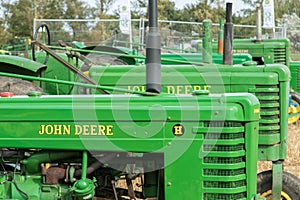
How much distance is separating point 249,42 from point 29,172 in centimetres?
733

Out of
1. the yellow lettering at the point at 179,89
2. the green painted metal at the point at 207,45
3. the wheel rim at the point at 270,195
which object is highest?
the green painted metal at the point at 207,45

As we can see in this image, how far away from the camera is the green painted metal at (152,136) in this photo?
367cm

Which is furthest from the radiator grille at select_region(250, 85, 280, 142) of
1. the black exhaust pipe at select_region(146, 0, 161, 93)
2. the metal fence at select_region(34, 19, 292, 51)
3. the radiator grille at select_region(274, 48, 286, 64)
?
the metal fence at select_region(34, 19, 292, 51)

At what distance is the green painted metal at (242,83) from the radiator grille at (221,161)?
4.87 feet

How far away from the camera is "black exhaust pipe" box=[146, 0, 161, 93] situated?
12.3 feet

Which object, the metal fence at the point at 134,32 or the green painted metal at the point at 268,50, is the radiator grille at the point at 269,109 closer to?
the green painted metal at the point at 268,50

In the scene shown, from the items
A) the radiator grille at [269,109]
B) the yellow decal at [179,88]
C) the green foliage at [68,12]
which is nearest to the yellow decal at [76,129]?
the yellow decal at [179,88]

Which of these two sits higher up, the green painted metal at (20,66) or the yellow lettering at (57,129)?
the green painted metal at (20,66)

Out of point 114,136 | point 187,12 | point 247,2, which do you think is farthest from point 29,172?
point 247,2

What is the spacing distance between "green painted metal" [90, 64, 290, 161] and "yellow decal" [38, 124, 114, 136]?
1808mm

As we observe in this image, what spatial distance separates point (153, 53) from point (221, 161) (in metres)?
0.80

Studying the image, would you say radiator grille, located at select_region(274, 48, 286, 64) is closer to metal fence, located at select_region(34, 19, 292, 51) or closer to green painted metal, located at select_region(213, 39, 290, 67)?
green painted metal, located at select_region(213, 39, 290, 67)

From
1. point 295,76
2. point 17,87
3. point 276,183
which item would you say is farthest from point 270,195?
point 295,76

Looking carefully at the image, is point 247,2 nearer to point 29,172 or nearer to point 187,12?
point 187,12
